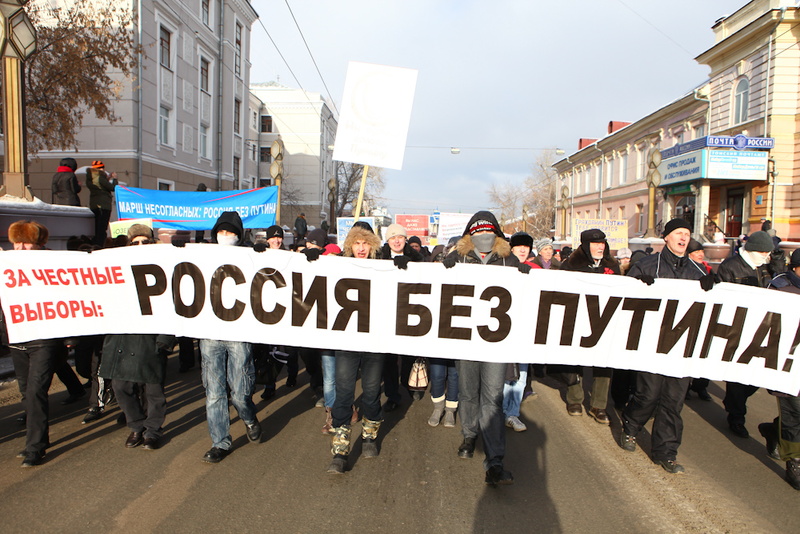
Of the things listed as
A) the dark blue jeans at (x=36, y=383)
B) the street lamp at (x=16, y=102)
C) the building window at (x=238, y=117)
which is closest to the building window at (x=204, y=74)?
the building window at (x=238, y=117)

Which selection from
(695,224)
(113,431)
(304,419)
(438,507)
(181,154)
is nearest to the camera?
(438,507)

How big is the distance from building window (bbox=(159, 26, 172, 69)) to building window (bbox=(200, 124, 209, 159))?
14.0 feet

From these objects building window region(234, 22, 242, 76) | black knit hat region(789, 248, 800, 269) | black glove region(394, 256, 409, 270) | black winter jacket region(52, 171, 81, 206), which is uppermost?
building window region(234, 22, 242, 76)

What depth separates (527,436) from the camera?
16.1ft

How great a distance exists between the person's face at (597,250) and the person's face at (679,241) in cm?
83

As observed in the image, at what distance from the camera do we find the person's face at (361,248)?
4.50m

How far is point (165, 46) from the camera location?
2197cm

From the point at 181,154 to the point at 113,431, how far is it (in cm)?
2110

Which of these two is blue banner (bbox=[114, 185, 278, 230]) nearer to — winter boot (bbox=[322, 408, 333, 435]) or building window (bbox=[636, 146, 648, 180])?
winter boot (bbox=[322, 408, 333, 435])

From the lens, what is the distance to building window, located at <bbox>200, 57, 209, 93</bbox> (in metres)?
25.5

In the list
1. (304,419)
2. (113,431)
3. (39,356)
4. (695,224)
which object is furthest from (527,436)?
(695,224)

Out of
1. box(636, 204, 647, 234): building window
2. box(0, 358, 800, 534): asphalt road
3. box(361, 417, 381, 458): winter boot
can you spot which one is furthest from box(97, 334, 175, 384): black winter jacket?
box(636, 204, 647, 234): building window

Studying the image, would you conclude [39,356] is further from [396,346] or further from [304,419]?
[396,346]

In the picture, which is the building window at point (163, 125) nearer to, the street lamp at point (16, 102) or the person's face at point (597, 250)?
the street lamp at point (16, 102)
